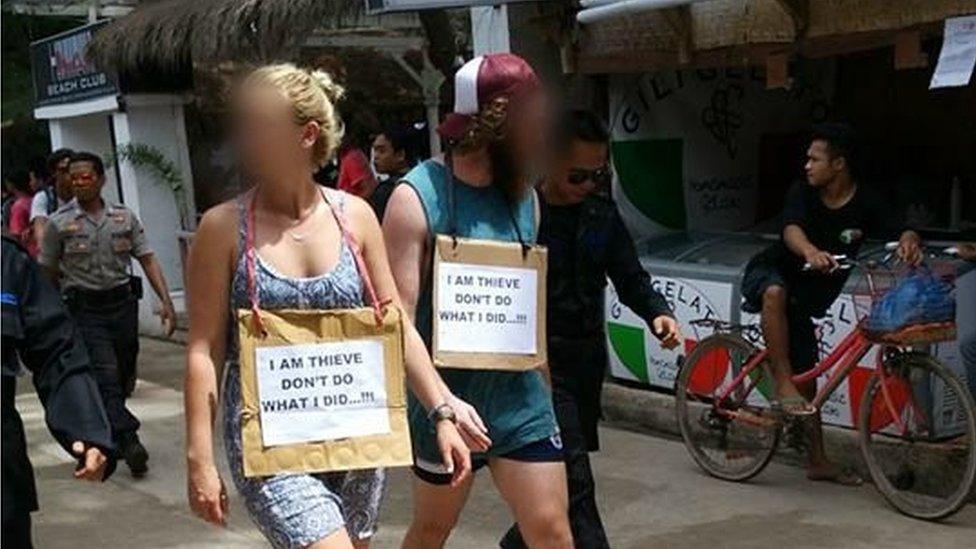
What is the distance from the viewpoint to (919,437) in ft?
18.6

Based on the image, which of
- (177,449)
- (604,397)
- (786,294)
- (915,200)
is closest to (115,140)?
(177,449)

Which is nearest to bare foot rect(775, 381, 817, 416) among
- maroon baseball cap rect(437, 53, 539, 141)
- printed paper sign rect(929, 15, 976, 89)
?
printed paper sign rect(929, 15, 976, 89)

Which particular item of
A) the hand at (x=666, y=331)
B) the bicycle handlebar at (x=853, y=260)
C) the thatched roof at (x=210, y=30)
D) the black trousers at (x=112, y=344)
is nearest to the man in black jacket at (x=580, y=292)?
the hand at (x=666, y=331)

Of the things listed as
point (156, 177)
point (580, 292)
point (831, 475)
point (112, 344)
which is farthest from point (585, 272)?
point (156, 177)

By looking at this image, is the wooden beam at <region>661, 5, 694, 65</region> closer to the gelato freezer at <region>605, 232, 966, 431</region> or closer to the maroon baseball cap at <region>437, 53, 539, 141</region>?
the gelato freezer at <region>605, 232, 966, 431</region>

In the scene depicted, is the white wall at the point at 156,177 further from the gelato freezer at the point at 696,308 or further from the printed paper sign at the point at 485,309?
the printed paper sign at the point at 485,309

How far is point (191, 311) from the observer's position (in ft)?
10.6

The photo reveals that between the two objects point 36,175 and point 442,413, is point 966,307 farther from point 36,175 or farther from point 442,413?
point 36,175

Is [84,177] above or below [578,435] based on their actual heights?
above

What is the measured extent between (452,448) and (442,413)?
86 millimetres

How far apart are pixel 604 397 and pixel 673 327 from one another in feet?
12.3

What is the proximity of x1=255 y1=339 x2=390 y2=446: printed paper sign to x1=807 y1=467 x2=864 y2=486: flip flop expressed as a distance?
11.4ft

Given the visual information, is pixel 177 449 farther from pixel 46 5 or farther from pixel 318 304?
pixel 46 5

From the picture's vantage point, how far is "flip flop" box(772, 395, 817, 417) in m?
6.02
